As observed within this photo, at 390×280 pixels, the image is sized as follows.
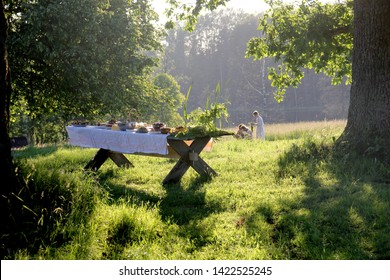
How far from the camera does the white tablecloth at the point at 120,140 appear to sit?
25.2 feet

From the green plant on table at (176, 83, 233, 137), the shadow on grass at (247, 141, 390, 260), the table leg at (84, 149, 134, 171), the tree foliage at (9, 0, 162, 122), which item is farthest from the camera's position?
the tree foliage at (9, 0, 162, 122)

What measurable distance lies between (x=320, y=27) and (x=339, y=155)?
4.89m

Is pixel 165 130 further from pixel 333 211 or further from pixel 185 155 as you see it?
pixel 333 211

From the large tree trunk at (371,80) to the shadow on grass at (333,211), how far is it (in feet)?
2.38

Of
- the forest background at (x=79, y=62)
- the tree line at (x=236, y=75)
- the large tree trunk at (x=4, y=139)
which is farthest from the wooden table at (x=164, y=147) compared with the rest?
the tree line at (x=236, y=75)

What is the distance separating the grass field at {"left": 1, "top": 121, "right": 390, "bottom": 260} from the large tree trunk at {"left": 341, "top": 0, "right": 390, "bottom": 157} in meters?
0.87

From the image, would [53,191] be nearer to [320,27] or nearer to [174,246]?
[174,246]

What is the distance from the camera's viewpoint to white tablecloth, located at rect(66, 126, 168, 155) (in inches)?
302

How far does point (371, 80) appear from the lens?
898 centimetres

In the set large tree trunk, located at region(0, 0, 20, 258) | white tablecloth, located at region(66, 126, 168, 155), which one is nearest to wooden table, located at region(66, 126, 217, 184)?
white tablecloth, located at region(66, 126, 168, 155)

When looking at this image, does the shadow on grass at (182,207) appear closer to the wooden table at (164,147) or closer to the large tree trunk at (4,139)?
the wooden table at (164,147)

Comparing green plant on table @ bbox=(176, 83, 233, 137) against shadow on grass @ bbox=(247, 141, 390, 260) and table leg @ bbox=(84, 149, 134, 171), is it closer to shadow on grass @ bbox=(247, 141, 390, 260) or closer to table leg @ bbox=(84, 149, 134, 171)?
shadow on grass @ bbox=(247, 141, 390, 260)

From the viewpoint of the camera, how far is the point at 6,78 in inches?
→ 197

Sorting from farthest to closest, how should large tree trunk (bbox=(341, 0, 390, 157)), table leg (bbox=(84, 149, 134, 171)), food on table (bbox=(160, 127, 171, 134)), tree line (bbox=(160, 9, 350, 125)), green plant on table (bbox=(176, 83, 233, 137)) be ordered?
1. tree line (bbox=(160, 9, 350, 125))
2. table leg (bbox=(84, 149, 134, 171))
3. large tree trunk (bbox=(341, 0, 390, 157))
4. food on table (bbox=(160, 127, 171, 134))
5. green plant on table (bbox=(176, 83, 233, 137))
